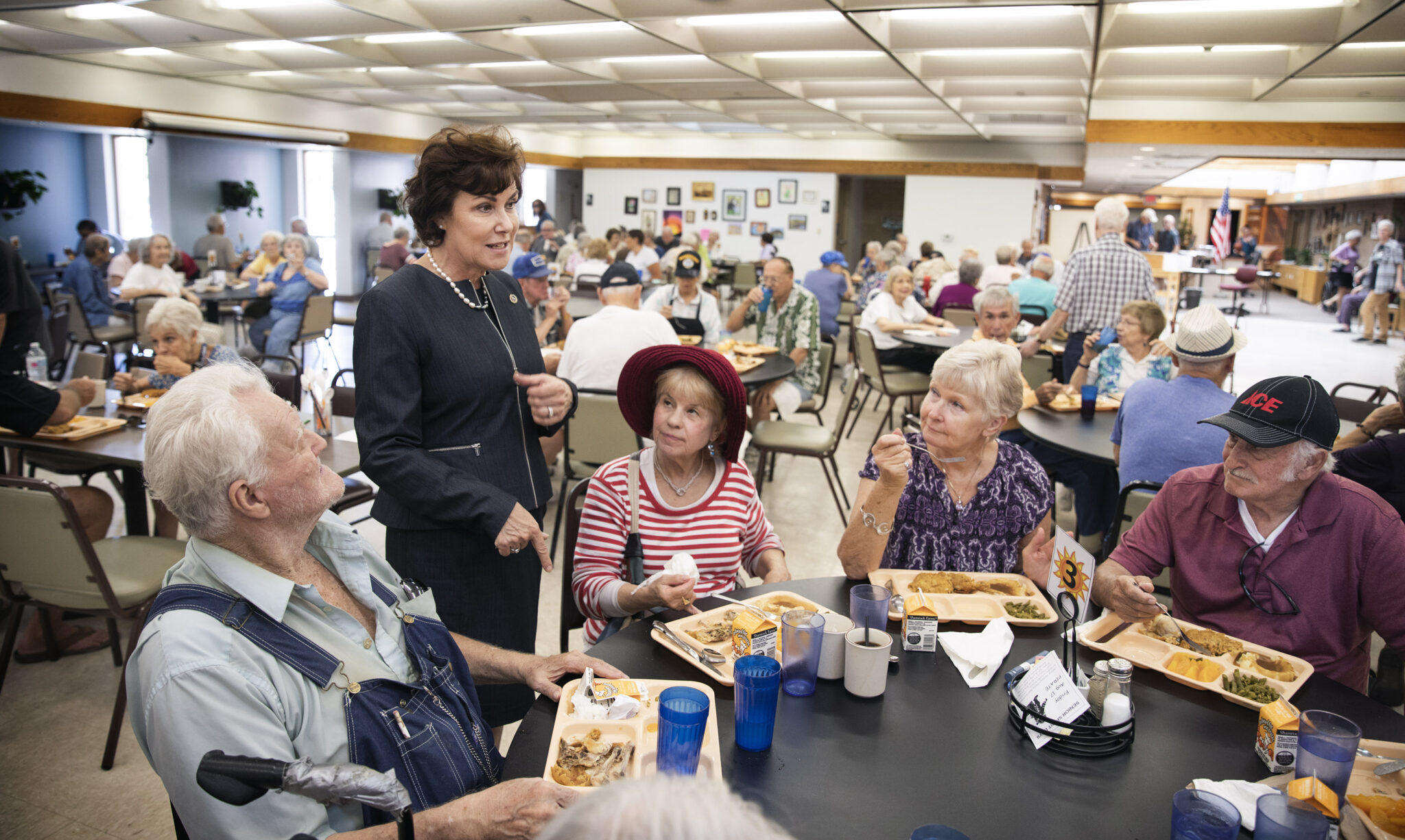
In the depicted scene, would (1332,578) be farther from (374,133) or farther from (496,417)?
(374,133)

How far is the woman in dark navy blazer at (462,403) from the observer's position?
71.6 inches

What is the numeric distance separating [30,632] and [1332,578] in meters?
4.11

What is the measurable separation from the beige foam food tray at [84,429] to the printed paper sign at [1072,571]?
3.30m

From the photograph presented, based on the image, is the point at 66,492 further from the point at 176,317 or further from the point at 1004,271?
the point at 1004,271

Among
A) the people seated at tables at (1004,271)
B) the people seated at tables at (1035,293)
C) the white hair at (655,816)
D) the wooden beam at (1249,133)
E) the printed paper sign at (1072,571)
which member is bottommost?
the printed paper sign at (1072,571)

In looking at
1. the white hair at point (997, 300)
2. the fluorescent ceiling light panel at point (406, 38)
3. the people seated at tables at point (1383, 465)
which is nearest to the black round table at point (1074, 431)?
the people seated at tables at point (1383, 465)

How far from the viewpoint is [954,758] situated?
1347mm

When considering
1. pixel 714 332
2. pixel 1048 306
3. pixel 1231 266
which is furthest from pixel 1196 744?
pixel 1231 266

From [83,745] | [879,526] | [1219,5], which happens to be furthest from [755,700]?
[1219,5]

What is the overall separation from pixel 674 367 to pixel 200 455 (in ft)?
3.70

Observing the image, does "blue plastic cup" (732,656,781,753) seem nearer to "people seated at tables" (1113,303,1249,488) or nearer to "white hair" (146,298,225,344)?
"people seated at tables" (1113,303,1249,488)

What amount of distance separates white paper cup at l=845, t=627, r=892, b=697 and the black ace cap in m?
0.97

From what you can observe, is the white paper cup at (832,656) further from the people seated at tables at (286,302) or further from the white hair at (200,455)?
the people seated at tables at (286,302)

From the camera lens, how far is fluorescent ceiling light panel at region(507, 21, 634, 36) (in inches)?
259
